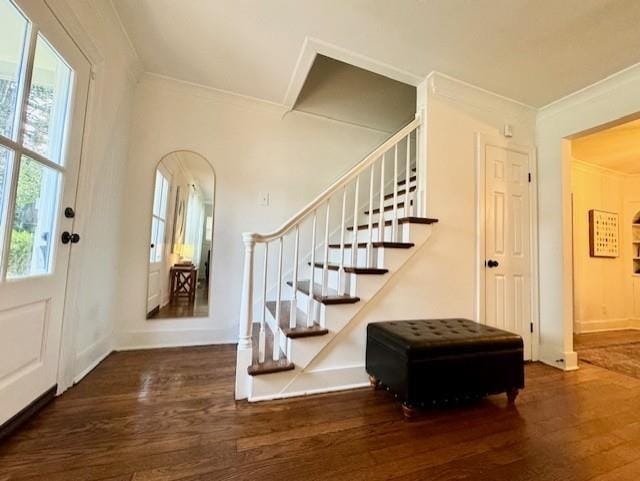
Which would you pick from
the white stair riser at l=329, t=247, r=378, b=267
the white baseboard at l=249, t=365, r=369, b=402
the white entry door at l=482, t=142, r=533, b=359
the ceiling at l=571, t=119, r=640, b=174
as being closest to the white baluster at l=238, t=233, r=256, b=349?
the white baseboard at l=249, t=365, r=369, b=402

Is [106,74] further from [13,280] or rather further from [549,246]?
[549,246]

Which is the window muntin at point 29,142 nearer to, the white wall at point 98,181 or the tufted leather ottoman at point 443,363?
the white wall at point 98,181

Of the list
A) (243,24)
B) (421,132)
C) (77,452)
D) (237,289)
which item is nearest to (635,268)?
(421,132)

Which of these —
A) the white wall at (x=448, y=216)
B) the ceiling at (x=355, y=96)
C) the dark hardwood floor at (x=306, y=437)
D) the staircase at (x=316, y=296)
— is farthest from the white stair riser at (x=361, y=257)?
the ceiling at (x=355, y=96)

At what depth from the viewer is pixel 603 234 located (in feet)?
13.2

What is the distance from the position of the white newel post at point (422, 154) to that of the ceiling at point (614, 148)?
1.71 meters

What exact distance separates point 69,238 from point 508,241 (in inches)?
127

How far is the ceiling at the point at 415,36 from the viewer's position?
64.3 inches

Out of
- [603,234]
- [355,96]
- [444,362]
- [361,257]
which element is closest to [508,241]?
[361,257]

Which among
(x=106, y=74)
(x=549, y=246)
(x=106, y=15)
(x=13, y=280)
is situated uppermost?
(x=106, y=15)

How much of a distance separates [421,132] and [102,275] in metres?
2.72

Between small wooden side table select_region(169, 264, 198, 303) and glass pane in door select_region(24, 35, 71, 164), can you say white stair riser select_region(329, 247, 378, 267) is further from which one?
glass pane in door select_region(24, 35, 71, 164)

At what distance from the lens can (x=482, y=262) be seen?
2311mm

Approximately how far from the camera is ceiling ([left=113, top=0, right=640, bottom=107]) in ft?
5.36
